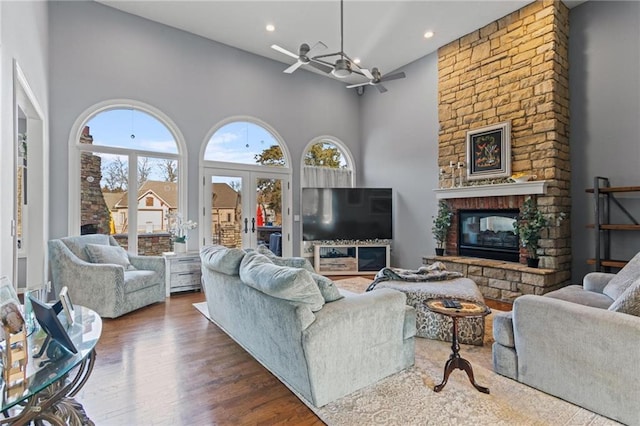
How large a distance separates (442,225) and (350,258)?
1.93 meters

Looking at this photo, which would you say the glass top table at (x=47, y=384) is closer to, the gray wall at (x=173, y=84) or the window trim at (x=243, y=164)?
the gray wall at (x=173, y=84)

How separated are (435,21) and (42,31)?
531 centimetres

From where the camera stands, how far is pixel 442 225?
18.6 feet

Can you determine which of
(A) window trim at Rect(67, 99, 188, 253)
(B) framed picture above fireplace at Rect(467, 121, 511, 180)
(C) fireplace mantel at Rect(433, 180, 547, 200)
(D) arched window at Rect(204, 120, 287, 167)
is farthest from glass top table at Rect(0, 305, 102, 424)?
(B) framed picture above fireplace at Rect(467, 121, 511, 180)

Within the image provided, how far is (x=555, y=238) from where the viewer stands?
4.41m

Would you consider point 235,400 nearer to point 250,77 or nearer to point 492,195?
point 492,195

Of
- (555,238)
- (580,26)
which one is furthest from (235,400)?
(580,26)

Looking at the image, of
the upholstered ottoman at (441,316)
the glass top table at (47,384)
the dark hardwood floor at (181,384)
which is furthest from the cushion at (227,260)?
the upholstered ottoman at (441,316)

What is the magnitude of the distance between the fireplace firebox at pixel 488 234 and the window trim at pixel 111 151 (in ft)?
15.7

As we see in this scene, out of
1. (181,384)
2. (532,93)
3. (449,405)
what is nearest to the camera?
(449,405)

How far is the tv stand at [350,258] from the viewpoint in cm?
654

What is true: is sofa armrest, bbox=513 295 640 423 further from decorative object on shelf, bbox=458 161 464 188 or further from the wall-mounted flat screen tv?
the wall-mounted flat screen tv

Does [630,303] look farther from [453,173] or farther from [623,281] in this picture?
[453,173]

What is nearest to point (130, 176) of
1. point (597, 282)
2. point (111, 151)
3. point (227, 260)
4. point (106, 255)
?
point (111, 151)
